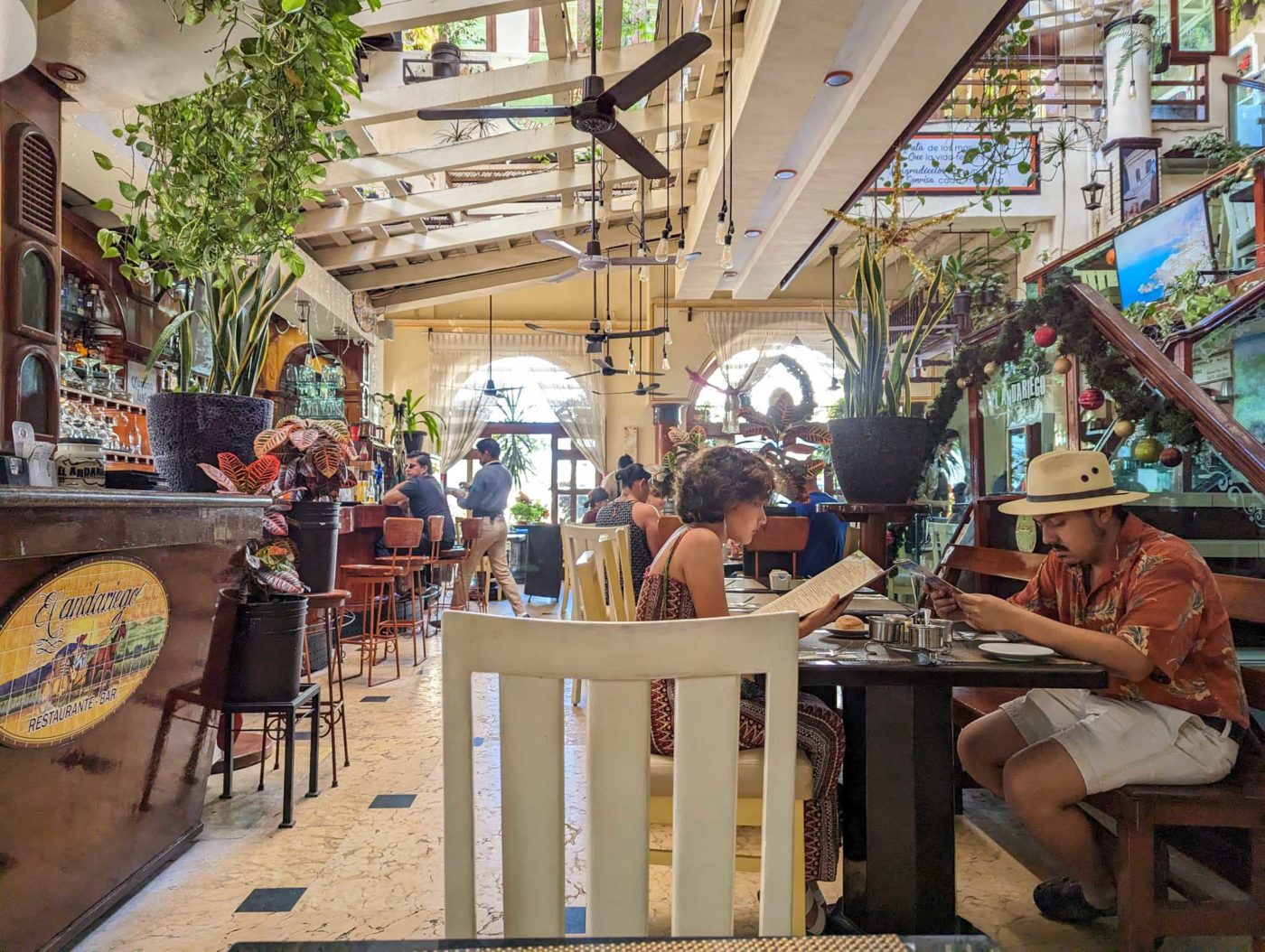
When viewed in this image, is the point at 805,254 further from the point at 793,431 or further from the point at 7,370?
the point at 7,370

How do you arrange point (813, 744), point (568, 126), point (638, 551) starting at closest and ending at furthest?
point (813, 744) < point (638, 551) < point (568, 126)

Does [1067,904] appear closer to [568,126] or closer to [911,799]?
[911,799]

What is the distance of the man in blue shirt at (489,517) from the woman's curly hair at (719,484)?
519cm

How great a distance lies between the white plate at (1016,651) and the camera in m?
1.79

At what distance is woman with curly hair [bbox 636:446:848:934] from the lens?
A: 193 cm

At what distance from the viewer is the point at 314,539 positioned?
3111 millimetres

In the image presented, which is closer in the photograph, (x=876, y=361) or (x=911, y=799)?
(x=911, y=799)

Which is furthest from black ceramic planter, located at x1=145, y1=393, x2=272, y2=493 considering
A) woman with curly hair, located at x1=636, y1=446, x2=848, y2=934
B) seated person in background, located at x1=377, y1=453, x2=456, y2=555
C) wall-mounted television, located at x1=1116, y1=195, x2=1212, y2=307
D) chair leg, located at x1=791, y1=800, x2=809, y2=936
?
wall-mounted television, located at x1=1116, y1=195, x2=1212, y2=307

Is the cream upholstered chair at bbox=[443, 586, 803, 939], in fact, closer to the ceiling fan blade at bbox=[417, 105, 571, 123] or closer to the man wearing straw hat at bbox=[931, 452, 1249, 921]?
the man wearing straw hat at bbox=[931, 452, 1249, 921]

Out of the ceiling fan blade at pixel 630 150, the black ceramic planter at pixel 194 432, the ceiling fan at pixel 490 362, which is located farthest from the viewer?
the ceiling fan at pixel 490 362

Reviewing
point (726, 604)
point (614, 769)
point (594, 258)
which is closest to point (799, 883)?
point (726, 604)

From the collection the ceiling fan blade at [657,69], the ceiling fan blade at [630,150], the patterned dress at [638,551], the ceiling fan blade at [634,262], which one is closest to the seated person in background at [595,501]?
the ceiling fan blade at [634,262]

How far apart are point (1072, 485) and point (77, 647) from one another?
243 centimetres

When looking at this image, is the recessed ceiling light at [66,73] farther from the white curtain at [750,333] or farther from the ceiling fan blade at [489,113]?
the white curtain at [750,333]
